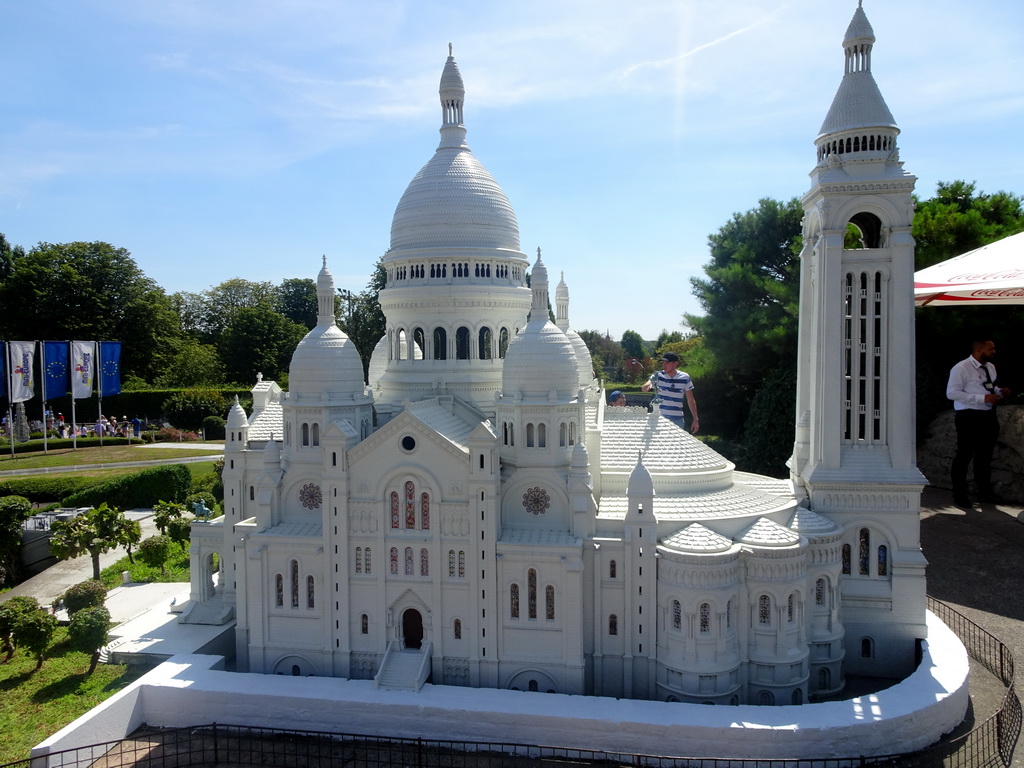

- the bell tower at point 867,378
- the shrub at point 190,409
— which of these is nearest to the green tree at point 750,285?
the bell tower at point 867,378

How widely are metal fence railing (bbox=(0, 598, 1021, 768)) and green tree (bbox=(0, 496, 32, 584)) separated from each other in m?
18.0

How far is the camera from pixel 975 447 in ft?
113

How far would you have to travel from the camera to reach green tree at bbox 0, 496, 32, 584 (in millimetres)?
33812

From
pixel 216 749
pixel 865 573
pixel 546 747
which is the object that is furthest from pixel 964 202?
pixel 216 749

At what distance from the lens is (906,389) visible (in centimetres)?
2475

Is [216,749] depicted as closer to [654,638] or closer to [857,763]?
[654,638]

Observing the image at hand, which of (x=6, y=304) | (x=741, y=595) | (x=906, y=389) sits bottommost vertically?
(x=741, y=595)

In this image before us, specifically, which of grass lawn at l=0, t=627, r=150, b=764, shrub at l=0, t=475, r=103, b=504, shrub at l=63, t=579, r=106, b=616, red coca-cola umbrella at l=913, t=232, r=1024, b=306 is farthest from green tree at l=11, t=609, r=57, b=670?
red coca-cola umbrella at l=913, t=232, r=1024, b=306

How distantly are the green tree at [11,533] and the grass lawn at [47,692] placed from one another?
8648 mm

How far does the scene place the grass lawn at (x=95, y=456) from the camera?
170 ft

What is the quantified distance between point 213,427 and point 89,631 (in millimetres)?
44393

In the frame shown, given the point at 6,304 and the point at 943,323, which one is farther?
the point at 6,304

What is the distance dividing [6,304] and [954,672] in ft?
287

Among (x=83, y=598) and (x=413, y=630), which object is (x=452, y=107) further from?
(x=83, y=598)
